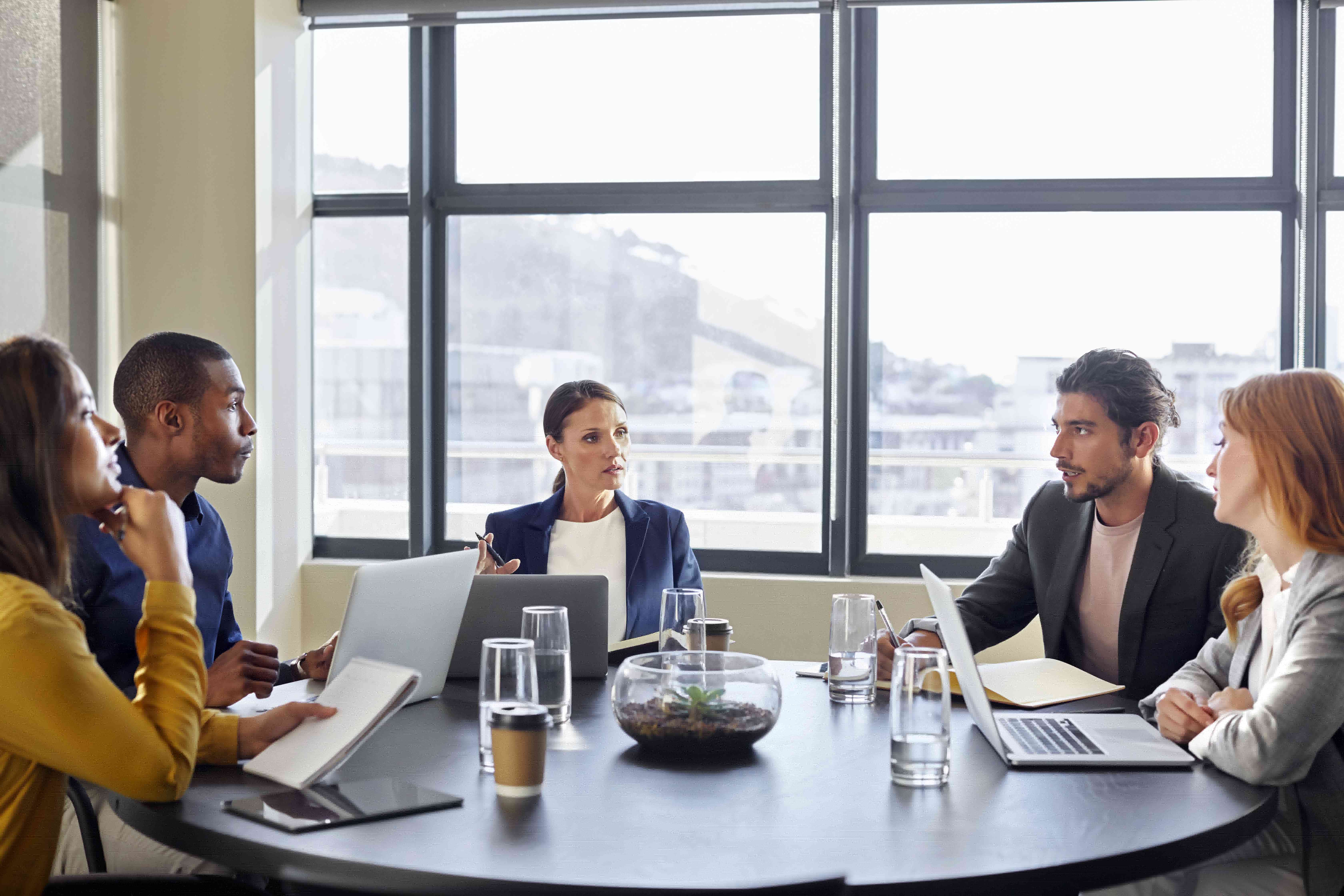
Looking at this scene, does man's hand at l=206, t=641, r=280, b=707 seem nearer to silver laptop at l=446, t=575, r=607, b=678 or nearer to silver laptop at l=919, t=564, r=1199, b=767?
silver laptop at l=446, t=575, r=607, b=678

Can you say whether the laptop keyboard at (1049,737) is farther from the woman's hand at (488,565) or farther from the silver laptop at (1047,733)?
the woman's hand at (488,565)

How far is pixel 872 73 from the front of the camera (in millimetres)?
4027

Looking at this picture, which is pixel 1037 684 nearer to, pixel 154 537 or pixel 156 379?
pixel 154 537

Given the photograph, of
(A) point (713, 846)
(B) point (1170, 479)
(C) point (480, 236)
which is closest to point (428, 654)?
(A) point (713, 846)

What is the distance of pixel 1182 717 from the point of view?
5.62 ft

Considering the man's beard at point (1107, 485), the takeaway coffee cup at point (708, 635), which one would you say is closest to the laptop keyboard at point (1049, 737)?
the takeaway coffee cup at point (708, 635)

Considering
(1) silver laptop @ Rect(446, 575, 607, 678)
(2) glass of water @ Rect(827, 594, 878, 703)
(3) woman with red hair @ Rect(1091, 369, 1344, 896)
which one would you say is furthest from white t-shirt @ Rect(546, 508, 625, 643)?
(3) woman with red hair @ Rect(1091, 369, 1344, 896)

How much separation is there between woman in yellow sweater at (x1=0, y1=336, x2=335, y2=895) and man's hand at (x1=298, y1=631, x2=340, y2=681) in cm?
76

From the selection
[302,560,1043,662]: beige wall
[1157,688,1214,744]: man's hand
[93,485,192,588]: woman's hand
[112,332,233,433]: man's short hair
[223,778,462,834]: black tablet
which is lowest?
[302,560,1043,662]: beige wall

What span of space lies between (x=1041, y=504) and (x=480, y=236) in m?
2.44

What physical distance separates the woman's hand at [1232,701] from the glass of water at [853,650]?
55cm

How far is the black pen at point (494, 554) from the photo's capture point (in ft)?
8.84

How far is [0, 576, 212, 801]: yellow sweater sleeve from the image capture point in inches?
48.9

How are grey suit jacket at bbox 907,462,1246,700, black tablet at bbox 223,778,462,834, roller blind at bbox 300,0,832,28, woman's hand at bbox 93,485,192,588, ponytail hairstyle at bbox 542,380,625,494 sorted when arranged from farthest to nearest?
roller blind at bbox 300,0,832,28, ponytail hairstyle at bbox 542,380,625,494, grey suit jacket at bbox 907,462,1246,700, woman's hand at bbox 93,485,192,588, black tablet at bbox 223,778,462,834
